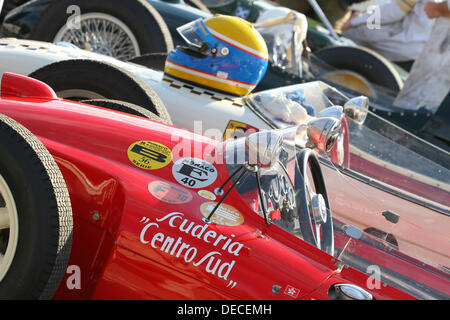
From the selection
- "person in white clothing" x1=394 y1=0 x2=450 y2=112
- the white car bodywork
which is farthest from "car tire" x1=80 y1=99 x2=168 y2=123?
"person in white clothing" x1=394 y1=0 x2=450 y2=112

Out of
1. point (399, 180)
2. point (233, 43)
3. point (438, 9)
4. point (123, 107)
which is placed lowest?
point (123, 107)

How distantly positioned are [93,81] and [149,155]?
136 cm

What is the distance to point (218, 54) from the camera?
4.47m

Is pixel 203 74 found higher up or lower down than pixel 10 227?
higher up

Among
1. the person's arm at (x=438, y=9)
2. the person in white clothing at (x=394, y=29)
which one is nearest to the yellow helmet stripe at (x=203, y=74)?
the person's arm at (x=438, y=9)

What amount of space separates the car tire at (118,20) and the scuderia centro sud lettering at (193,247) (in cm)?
330

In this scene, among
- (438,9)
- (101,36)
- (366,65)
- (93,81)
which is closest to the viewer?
(93,81)

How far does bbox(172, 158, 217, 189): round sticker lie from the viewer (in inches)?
99.9

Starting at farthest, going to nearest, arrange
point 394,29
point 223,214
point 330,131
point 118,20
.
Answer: point 394,29, point 118,20, point 330,131, point 223,214

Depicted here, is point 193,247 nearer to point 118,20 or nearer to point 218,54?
point 218,54

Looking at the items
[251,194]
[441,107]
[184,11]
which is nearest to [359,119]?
[251,194]

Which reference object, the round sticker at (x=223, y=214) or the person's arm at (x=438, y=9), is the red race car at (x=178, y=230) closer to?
the round sticker at (x=223, y=214)

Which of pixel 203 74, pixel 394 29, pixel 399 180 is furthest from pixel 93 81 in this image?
pixel 394 29

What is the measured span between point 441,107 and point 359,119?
294 centimetres
